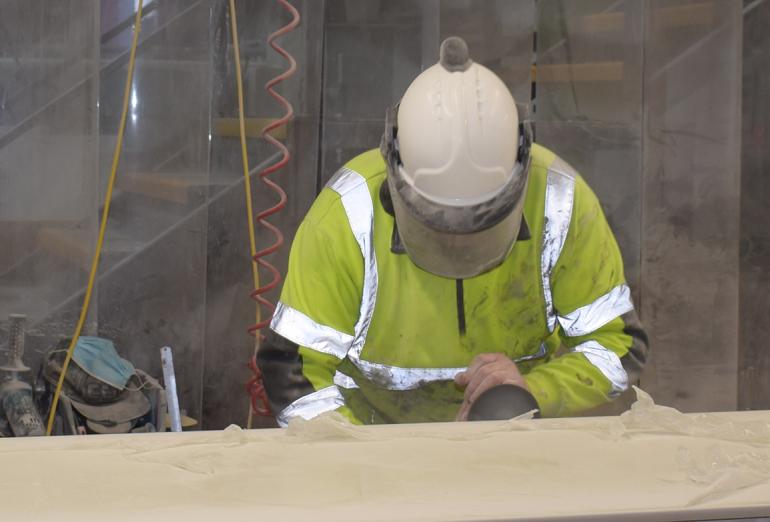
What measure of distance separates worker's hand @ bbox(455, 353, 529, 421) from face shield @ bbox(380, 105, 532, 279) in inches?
8.4

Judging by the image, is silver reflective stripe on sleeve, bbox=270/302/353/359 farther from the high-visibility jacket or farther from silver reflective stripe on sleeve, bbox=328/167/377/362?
silver reflective stripe on sleeve, bbox=328/167/377/362

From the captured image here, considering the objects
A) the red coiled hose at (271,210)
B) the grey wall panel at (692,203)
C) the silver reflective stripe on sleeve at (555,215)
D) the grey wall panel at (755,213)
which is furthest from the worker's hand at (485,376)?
the grey wall panel at (755,213)

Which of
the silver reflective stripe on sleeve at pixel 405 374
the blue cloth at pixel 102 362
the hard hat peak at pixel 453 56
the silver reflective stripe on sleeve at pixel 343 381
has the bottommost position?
the blue cloth at pixel 102 362

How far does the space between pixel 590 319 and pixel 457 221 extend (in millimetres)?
526

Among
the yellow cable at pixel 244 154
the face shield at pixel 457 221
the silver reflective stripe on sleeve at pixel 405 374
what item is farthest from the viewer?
the yellow cable at pixel 244 154

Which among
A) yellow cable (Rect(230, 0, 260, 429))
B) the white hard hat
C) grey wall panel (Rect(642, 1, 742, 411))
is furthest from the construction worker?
grey wall panel (Rect(642, 1, 742, 411))

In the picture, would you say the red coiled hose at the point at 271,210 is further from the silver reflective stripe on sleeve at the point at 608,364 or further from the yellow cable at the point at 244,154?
the silver reflective stripe on sleeve at the point at 608,364

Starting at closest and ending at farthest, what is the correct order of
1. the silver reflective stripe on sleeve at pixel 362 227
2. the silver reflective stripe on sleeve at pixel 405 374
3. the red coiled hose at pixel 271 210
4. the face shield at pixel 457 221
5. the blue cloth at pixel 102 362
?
1. the face shield at pixel 457 221
2. the silver reflective stripe on sleeve at pixel 362 227
3. the silver reflective stripe on sleeve at pixel 405 374
4. the red coiled hose at pixel 271 210
5. the blue cloth at pixel 102 362

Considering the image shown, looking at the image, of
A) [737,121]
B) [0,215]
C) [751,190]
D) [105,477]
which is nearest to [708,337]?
[751,190]

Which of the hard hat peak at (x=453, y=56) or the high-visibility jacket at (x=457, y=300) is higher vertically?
the hard hat peak at (x=453, y=56)

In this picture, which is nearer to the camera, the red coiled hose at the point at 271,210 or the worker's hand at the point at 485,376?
the worker's hand at the point at 485,376

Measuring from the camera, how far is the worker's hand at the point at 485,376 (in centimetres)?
240

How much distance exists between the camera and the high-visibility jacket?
2.47 meters

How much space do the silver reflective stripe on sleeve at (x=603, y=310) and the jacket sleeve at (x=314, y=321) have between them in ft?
1.87
